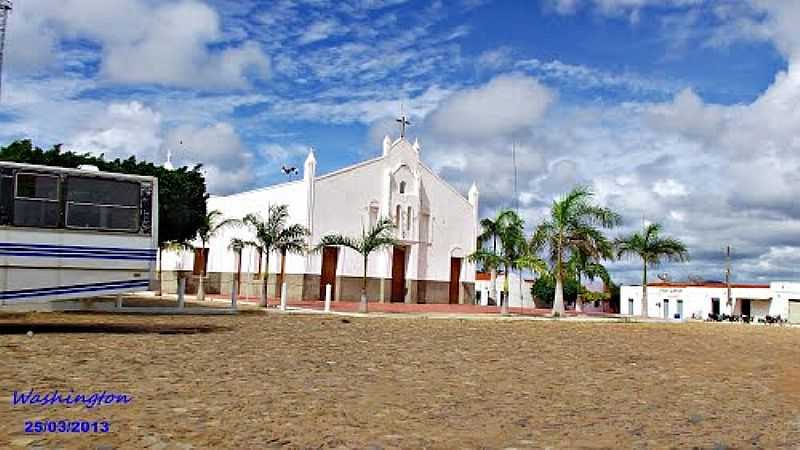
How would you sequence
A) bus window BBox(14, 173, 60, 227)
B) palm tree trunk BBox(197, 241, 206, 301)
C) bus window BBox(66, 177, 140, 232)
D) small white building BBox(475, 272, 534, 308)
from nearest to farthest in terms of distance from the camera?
bus window BBox(14, 173, 60, 227), bus window BBox(66, 177, 140, 232), palm tree trunk BBox(197, 241, 206, 301), small white building BBox(475, 272, 534, 308)

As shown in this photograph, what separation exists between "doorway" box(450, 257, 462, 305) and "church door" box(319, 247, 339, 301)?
8288 millimetres

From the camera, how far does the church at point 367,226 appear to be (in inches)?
1505

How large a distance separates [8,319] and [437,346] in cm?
1112

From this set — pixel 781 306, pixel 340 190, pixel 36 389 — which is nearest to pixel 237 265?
pixel 340 190

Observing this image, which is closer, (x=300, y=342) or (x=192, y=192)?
(x=300, y=342)

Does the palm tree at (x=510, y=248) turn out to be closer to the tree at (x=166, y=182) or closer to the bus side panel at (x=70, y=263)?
the tree at (x=166, y=182)

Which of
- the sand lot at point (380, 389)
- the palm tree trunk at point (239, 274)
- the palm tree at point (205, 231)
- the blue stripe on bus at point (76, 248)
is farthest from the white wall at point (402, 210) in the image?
the blue stripe on bus at point (76, 248)

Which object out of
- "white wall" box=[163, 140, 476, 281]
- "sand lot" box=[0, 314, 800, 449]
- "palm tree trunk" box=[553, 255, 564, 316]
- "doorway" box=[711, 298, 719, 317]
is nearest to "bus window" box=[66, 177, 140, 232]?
"sand lot" box=[0, 314, 800, 449]

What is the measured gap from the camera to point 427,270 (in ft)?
141

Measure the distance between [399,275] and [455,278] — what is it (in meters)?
4.43

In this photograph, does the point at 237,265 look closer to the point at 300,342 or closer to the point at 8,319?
the point at 8,319

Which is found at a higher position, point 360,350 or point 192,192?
point 192,192

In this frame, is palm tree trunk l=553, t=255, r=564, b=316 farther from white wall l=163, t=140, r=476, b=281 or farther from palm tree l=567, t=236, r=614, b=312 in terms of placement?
white wall l=163, t=140, r=476, b=281

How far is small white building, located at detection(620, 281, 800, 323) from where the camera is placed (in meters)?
58.9
